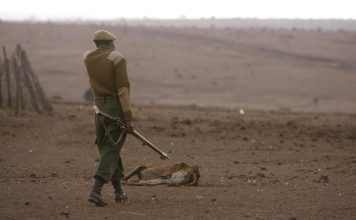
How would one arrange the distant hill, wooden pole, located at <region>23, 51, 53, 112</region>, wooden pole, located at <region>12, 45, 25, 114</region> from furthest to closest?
the distant hill, wooden pole, located at <region>23, 51, 53, 112</region>, wooden pole, located at <region>12, 45, 25, 114</region>

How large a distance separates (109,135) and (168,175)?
167 cm

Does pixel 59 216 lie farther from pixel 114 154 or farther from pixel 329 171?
pixel 329 171

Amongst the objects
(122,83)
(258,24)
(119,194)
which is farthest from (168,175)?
(258,24)

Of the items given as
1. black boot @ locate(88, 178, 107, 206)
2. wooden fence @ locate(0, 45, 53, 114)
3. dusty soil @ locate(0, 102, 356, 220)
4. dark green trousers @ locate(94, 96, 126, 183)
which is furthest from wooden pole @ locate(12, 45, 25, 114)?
black boot @ locate(88, 178, 107, 206)

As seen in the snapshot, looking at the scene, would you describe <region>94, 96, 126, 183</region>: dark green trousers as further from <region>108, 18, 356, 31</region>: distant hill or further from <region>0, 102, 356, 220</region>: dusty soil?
<region>108, 18, 356, 31</region>: distant hill

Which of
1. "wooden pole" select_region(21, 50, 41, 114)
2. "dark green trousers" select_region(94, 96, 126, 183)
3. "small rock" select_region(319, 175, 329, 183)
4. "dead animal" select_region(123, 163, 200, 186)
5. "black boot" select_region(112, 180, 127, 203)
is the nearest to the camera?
"dark green trousers" select_region(94, 96, 126, 183)

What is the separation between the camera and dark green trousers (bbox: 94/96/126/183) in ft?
27.2

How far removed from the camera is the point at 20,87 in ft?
55.8

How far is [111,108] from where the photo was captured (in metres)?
8.38

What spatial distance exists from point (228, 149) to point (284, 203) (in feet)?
15.4

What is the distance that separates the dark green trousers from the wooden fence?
8490 mm

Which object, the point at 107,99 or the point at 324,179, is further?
the point at 324,179

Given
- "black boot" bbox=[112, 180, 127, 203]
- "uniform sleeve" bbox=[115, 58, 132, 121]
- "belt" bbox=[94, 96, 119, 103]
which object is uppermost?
"uniform sleeve" bbox=[115, 58, 132, 121]

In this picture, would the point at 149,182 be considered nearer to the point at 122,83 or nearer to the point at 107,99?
the point at 107,99
